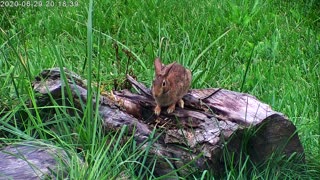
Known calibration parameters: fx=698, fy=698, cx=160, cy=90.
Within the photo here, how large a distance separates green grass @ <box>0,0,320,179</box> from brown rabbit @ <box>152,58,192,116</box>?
32 centimetres

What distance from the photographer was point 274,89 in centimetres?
527

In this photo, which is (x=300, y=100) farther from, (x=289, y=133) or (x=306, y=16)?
(x=306, y=16)

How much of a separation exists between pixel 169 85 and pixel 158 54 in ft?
4.08

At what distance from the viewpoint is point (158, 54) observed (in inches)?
206

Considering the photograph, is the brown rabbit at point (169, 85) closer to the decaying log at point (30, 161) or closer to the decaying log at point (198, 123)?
the decaying log at point (198, 123)

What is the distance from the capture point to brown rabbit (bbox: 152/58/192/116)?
13.1ft

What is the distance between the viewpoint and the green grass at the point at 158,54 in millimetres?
3918

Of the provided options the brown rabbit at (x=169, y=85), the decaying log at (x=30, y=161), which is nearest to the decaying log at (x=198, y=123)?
the brown rabbit at (x=169, y=85)

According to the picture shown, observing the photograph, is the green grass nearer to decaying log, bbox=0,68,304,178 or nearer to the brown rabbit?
decaying log, bbox=0,68,304,178

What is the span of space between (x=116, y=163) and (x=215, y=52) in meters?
2.44
